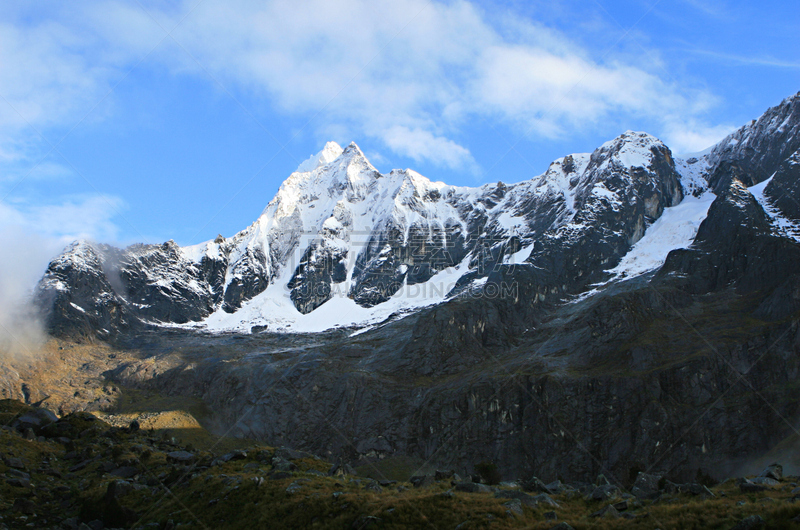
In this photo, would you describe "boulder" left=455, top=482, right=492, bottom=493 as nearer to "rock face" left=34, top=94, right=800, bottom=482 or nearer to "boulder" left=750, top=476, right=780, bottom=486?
"boulder" left=750, top=476, right=780, bottom=486

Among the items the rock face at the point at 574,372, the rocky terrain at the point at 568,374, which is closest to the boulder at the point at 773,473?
the rocky terrain at the point at 568,374

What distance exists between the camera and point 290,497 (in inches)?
1457

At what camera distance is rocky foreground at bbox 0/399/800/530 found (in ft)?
99.5

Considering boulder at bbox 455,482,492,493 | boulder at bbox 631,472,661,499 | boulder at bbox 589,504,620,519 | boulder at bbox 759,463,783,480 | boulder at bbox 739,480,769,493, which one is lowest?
boulder at bbox 631,472,661,499

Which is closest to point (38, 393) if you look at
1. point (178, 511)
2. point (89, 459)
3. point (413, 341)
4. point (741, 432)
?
point (413, 341)

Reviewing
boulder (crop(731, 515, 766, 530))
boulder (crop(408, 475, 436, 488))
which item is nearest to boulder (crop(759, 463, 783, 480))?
boulder (crop(731, 515, 766, 530))

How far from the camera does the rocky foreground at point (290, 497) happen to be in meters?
30.3

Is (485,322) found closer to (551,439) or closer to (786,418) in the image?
→ (551,439)

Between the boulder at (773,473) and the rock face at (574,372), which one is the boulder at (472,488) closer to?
the boulder at (773,473)

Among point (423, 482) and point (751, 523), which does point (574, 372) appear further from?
point (751, 523)

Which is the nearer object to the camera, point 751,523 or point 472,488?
point 751,523

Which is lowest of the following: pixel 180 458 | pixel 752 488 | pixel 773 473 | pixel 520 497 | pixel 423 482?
pixel 423 482

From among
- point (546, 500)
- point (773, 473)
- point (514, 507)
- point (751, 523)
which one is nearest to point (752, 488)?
point (773, 473)

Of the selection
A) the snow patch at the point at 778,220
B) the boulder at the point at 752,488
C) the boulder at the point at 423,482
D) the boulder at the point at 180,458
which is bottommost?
the boulder at the point at 423,482
